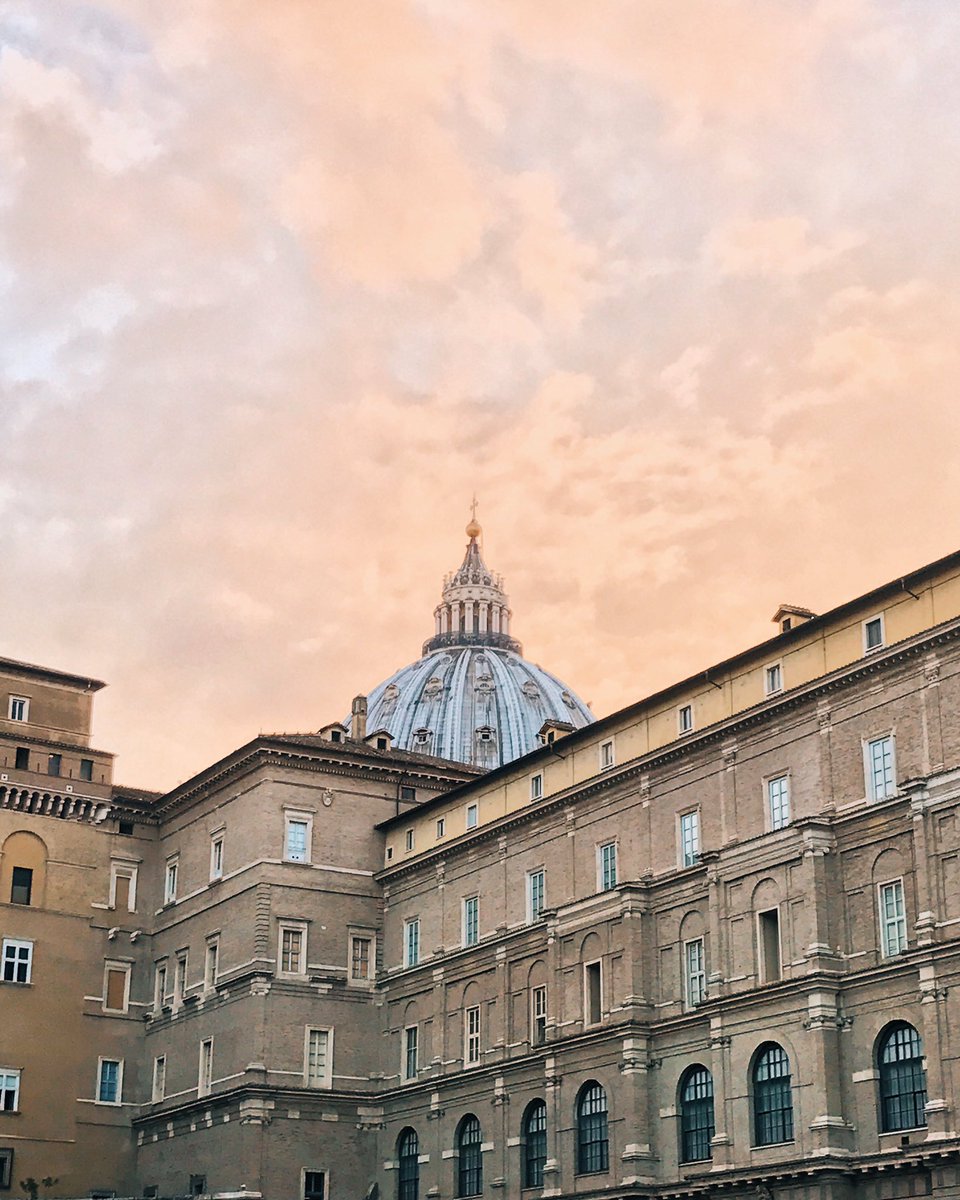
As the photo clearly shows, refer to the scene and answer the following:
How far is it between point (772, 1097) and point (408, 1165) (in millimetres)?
25302

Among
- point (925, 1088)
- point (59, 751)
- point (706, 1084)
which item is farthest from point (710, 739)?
point (59, 751)

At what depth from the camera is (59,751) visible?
8856cm

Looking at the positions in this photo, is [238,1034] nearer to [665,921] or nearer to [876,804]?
[665,921]

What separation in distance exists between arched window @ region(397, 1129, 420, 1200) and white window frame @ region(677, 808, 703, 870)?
20673mm

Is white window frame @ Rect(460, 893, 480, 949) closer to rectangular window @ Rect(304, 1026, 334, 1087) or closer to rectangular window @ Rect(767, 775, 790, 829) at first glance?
rectangular window @ Rect(304, 1026, 334, 1087)

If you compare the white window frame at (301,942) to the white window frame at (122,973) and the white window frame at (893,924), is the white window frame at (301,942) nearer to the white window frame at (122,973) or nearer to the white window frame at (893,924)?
the white window frame at (122,973)

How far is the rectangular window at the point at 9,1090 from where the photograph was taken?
82312 millimetres

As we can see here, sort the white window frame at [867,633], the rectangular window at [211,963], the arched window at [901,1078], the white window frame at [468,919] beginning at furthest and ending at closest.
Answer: the rectangular window at [211,963] < the white window frame at [468,919] < the white window frame at [867,633] < the arched window at [901,1078]

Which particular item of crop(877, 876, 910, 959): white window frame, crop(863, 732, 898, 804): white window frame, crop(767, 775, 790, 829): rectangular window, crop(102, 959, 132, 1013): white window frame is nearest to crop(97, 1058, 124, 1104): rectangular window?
crop(102, 959, 132, 1013): white window frame

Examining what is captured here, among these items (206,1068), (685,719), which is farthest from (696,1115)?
(206,1068)

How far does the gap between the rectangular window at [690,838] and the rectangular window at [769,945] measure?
226 inches

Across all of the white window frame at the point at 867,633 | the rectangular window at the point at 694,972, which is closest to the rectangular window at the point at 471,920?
the rectangular window at the point at 694,972

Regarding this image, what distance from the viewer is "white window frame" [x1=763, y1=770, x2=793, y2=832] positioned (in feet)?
201

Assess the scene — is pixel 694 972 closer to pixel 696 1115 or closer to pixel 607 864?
pixel 696 1115
